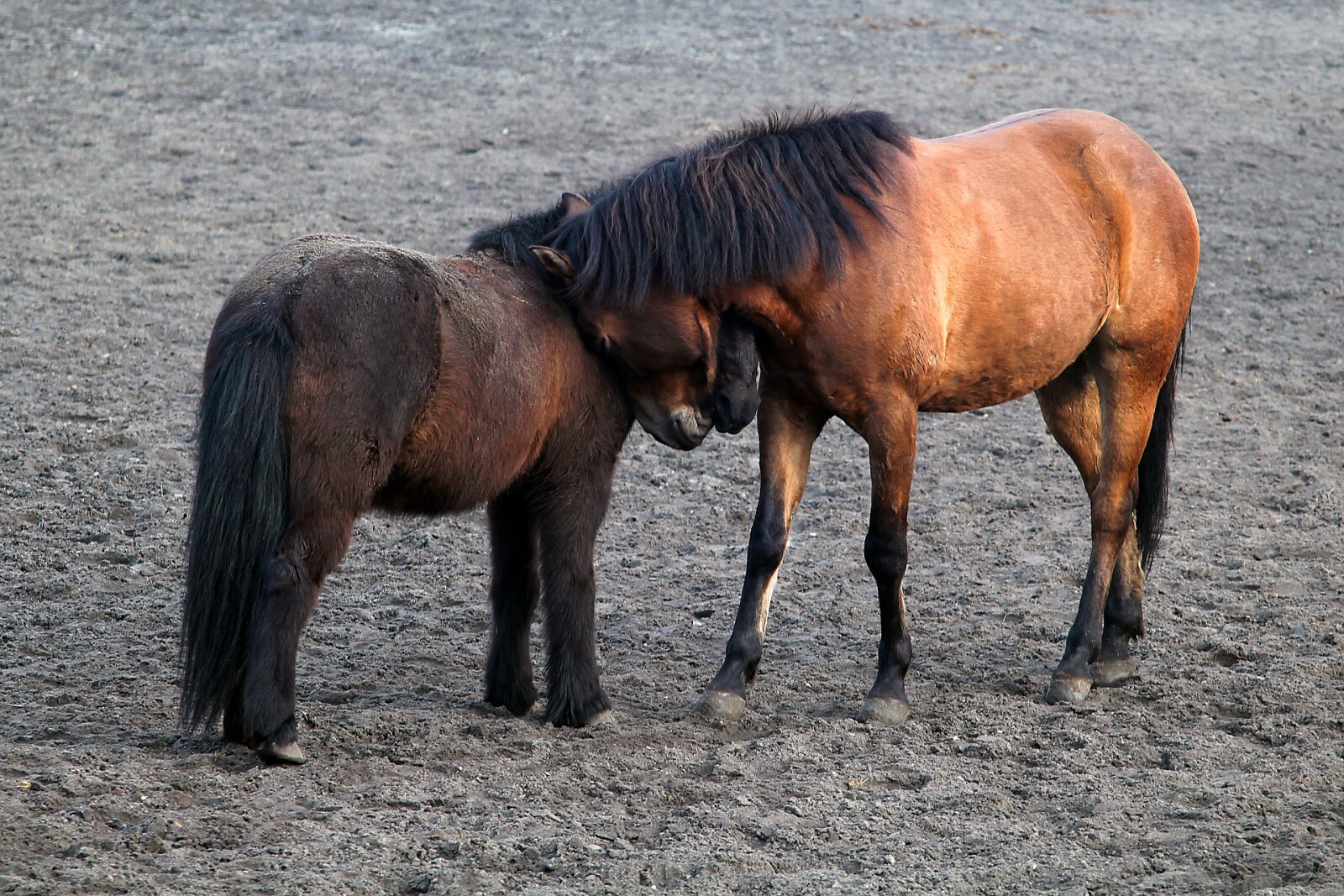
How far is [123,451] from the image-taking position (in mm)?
6328

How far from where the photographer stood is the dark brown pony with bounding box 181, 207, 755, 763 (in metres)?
3.60

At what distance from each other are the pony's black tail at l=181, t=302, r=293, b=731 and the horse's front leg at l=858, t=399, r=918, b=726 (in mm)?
1866

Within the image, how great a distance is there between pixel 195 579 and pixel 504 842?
115 cm

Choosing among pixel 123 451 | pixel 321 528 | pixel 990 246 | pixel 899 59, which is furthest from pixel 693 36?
pixel 321 528

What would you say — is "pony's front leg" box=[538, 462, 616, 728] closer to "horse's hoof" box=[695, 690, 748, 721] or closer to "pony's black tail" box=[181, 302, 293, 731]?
"horse's hoof" box=[695, 690, 748, 721]

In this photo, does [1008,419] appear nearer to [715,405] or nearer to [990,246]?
[990,246]

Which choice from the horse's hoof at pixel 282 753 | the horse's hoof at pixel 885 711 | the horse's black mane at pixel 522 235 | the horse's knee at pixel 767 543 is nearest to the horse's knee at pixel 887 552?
the horse's knee at pixel 767 543

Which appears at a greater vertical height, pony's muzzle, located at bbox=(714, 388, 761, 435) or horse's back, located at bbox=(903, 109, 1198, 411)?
horse's back, located at bbox=(903, 109, 1198, 411)

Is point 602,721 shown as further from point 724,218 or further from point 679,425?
point 724,218

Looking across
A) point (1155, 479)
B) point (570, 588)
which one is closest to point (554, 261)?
point (570, 588)

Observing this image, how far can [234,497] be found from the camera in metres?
3.60

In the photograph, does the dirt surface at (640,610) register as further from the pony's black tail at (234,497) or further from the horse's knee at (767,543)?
the horse's knee at (767,543)

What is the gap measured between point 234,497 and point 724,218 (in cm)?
168

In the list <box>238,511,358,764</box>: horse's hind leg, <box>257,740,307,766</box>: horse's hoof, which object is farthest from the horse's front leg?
<box>257,740,307,766</box>: horse's hoof
